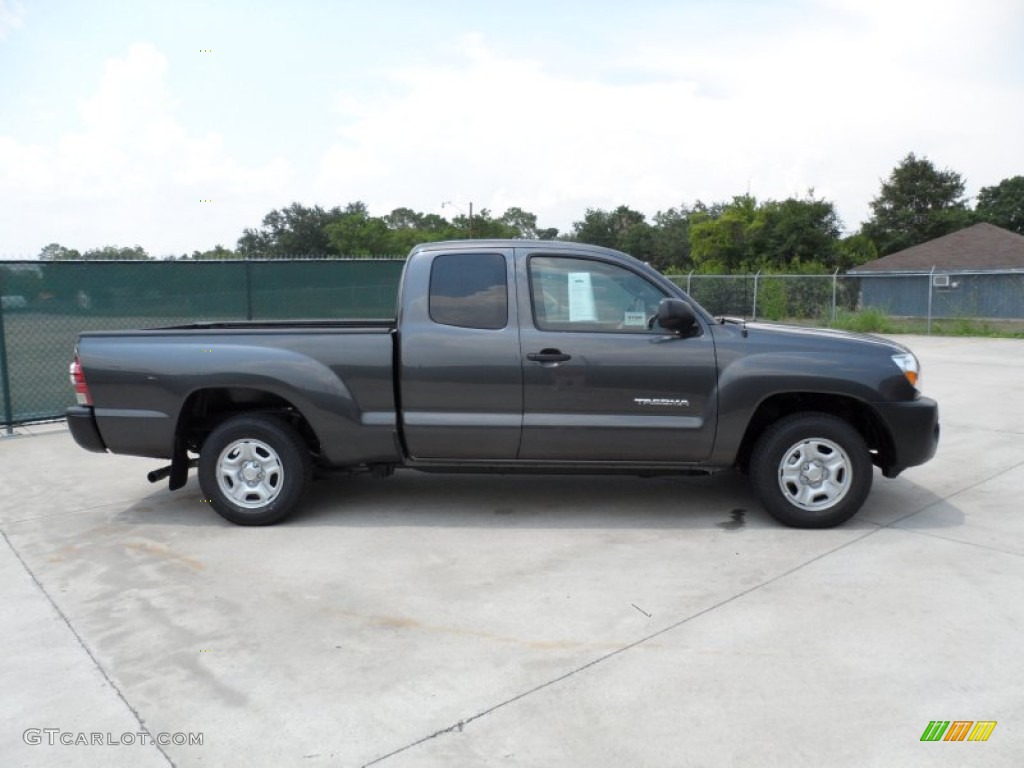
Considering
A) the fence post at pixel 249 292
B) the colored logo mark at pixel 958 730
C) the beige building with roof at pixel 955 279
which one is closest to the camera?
the colored logo mark at pixel 958 730

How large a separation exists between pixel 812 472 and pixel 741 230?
1943 inches

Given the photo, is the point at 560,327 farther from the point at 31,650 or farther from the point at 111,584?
the point at 31,650

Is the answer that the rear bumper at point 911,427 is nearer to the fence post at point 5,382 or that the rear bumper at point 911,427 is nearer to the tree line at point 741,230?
the fence post at point 5,382

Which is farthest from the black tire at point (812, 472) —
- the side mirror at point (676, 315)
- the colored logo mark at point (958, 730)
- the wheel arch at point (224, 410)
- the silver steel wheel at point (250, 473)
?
the silver steel wheel at point (250, 473)

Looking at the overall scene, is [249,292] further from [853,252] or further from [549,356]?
[853,252]

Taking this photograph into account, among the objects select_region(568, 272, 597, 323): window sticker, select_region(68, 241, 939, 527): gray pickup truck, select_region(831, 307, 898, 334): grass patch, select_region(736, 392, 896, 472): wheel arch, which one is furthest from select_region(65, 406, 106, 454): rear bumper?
select_region(831, 307, 898, 334): grass patch

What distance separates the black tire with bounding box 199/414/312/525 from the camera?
5.61 metres

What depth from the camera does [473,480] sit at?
22.5 ft

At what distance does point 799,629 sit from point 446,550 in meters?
2.12

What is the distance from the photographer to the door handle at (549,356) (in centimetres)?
544

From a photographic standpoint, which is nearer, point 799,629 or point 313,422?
point 799,629

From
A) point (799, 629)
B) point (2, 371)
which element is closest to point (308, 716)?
point (799, 629)

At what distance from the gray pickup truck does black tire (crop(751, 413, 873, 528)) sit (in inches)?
0.4

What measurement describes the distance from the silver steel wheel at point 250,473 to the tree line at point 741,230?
20830mm
